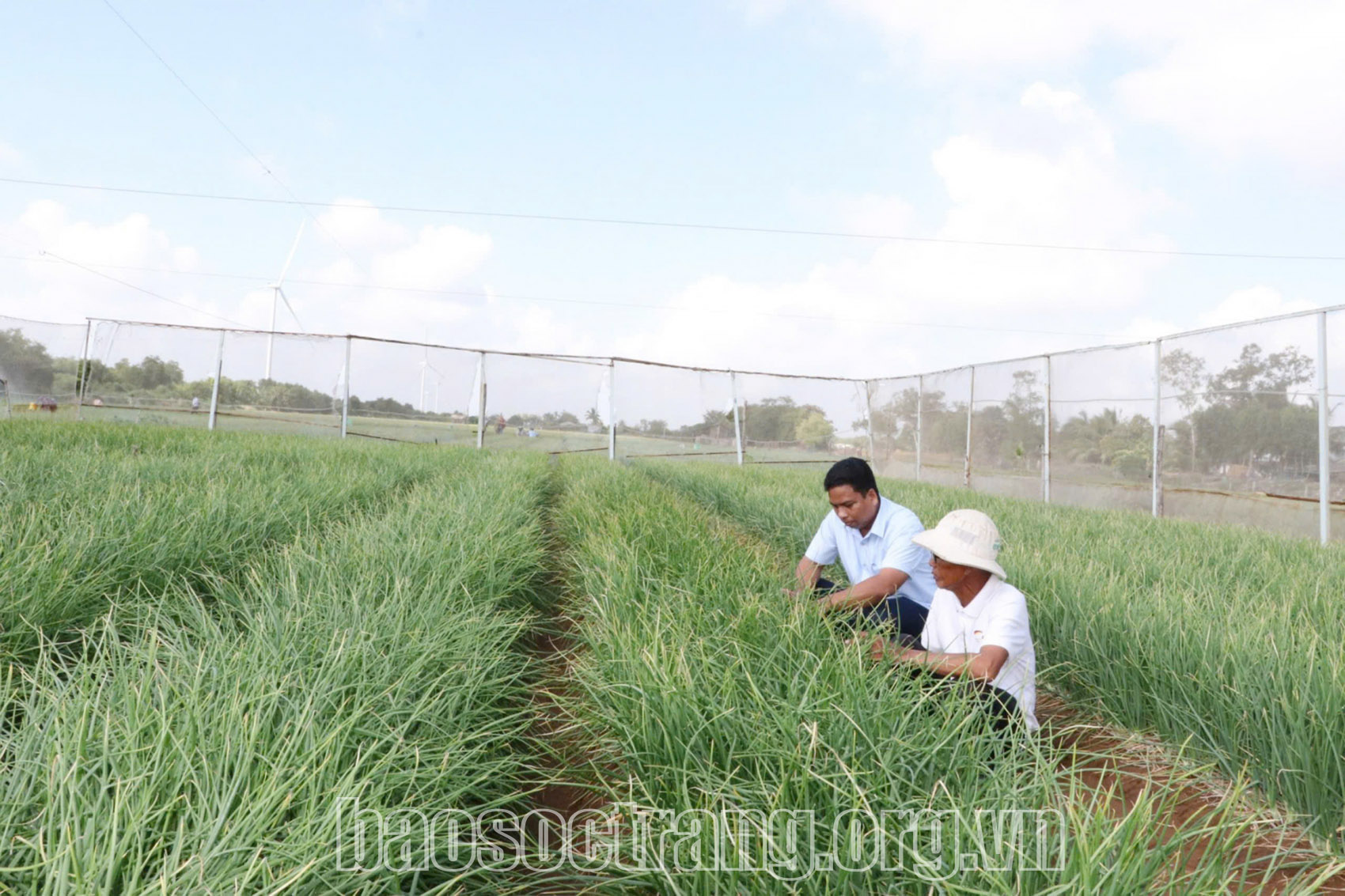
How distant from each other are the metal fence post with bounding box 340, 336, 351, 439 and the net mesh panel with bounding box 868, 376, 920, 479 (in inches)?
399

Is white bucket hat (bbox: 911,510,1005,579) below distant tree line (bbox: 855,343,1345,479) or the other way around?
below

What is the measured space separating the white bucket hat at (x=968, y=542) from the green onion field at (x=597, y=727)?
390 millimetres

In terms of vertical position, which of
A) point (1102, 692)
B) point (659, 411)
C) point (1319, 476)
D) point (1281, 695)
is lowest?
point (1102, 692)

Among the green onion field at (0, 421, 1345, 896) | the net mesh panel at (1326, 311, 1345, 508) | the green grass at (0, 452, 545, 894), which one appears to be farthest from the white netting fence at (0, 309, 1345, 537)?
the green grass at (0, 452, 545, 894)

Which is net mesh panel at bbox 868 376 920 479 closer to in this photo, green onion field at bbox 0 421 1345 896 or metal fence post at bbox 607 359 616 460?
metal fence post at bbox 607 359 616 460

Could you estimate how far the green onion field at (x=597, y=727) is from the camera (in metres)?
1.17

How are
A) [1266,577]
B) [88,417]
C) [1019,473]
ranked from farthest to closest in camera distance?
[88,417] < [1019,473] < [1266,577]

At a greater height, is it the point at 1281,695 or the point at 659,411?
the point at 659,411

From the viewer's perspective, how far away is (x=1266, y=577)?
3.74 m

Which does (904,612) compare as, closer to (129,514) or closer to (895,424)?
(129,514)

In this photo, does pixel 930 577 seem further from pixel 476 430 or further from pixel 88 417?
pixel 88 417

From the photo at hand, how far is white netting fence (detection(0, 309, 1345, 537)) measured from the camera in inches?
286

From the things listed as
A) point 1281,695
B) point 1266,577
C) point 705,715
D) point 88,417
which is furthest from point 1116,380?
point 88,417

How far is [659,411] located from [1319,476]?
34.0 ft
